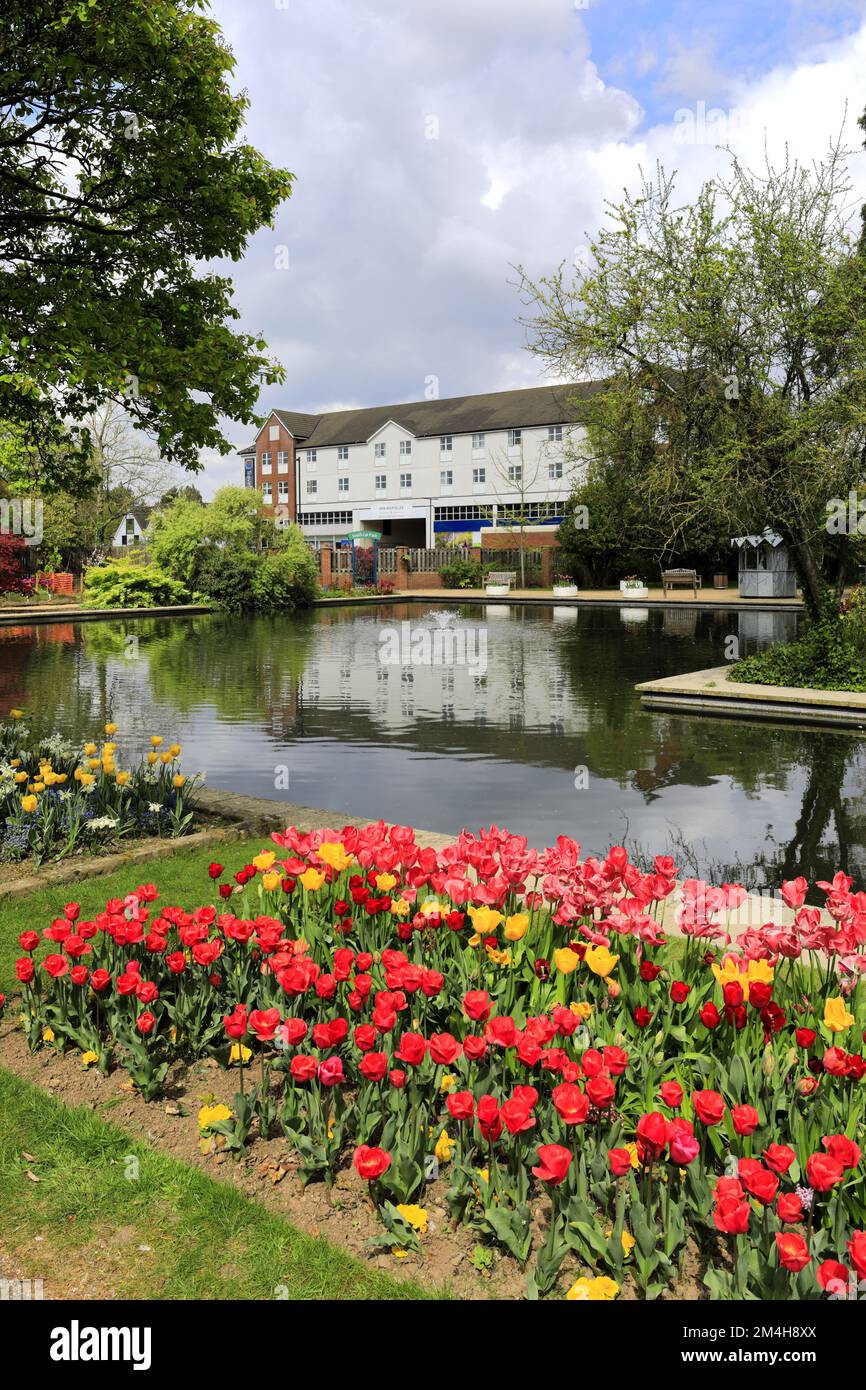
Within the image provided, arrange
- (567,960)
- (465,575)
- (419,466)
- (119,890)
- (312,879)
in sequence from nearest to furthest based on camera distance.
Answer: (567,960) → (312,879) → (119,890) → (465,575) → (419,466)

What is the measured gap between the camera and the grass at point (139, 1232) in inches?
107

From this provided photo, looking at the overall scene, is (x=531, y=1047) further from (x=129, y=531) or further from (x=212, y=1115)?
(x=129, y=531)

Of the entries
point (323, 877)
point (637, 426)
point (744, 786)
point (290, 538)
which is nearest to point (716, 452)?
point (637, 426)

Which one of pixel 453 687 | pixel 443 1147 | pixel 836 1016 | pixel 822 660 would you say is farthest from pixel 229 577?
pixel 836 1016

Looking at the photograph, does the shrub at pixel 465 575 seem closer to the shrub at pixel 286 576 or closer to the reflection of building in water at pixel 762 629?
the shrub at pixel 286 576

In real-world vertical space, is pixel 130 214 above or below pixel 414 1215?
above

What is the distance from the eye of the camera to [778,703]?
1437cm

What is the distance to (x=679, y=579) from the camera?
52.2 meters

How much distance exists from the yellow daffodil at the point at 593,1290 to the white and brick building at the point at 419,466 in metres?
60.0

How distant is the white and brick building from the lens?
66.4m

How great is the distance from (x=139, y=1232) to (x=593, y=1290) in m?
1.50

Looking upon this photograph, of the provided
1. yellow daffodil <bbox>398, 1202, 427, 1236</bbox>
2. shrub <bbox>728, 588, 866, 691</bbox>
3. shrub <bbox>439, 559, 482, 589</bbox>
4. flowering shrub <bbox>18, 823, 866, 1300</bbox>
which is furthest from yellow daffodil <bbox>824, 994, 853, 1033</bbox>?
shrub <bbox>439, 559, 482, 589</bbox>

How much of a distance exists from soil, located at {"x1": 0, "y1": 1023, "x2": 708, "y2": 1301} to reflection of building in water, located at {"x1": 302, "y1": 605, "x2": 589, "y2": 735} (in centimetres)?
989
